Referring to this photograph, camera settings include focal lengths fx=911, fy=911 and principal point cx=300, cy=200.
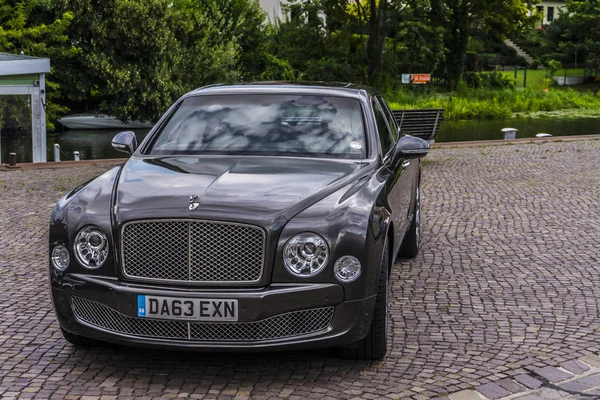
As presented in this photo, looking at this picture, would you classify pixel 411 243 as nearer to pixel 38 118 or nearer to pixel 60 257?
pixel 60 257

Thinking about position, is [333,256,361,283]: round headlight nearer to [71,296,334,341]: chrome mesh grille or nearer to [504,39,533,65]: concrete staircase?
[71,296,334,341]: chrome mesh grille

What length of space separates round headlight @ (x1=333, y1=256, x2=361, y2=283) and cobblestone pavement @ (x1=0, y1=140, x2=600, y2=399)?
0.61 metres

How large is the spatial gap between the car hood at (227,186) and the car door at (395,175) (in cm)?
44

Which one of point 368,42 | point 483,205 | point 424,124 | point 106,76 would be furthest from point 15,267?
point 368,42

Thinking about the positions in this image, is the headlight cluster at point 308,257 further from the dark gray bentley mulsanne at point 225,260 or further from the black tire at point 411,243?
the black tire at point 411,243

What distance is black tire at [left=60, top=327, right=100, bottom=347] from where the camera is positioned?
5.55 metres

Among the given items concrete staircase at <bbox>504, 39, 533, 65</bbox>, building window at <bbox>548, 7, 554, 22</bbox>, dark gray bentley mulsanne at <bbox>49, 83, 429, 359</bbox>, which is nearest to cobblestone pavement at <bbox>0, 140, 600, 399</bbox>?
dark gray bentley mulsanne at <bbox>49, 83, 429, 359</bbox>

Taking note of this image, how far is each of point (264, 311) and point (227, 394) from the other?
1.61ft

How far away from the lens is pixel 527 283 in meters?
7.52

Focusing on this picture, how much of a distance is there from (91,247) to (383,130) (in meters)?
2.76

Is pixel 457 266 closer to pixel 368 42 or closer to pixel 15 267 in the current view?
pixel 15 267

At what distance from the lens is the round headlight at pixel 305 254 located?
15.9 feet

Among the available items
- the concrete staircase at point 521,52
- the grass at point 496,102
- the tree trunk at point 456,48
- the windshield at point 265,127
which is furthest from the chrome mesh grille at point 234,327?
the concrete staircase at point 521,52

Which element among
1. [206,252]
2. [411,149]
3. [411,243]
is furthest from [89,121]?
[206,252]
